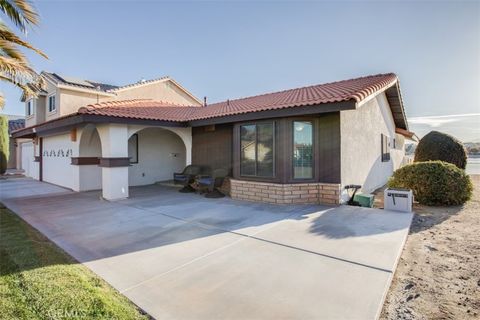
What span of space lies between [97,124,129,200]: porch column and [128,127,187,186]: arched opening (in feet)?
11.5

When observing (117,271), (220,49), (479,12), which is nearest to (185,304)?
(117,271)

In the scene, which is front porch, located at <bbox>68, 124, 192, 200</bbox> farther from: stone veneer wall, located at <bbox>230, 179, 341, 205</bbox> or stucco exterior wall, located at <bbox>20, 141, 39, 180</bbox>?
stone veneer wall, located at <bbox>230, 179, 341, 205</bbox>

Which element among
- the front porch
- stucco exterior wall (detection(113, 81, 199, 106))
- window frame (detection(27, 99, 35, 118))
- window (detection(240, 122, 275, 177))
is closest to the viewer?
window (detection(240, 122, 275, 177))

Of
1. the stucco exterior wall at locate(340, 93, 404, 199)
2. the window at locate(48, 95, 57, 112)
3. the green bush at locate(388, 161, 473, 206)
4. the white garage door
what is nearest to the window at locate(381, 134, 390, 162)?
the stucco exterior wall at locate(340, 93, 404, 199)

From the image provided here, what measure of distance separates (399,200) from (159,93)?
1807 cm

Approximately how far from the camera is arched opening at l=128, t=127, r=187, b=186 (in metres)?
14.4

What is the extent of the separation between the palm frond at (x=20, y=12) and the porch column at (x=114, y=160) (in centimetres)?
387

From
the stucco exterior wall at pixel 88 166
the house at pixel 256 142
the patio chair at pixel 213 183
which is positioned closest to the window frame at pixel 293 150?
the house at pixel 256 142

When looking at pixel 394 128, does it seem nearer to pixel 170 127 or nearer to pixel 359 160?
pixel 359 160

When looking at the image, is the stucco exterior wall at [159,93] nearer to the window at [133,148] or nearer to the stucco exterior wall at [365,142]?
the window at [133,148]

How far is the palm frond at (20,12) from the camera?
6.68 metres

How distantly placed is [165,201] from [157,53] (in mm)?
10842

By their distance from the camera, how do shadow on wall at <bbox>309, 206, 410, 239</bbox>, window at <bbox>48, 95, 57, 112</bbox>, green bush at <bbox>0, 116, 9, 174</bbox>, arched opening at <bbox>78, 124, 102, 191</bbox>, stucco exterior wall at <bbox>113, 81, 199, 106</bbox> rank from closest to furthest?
shadow on wall at <bbox>309, 206, 410, 239</bbox> < arched opening at <bbox>78, 124, 102, 191</bbox> < window at <bbox>48, 95, 57, 112</bbox> < stucco exterior wall at <bbox>113, 81, 199, 106</bbox> < green bush at <bbox>0, 116, 9, 174</bbox>

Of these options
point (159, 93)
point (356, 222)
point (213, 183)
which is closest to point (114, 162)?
point (213, 183)
